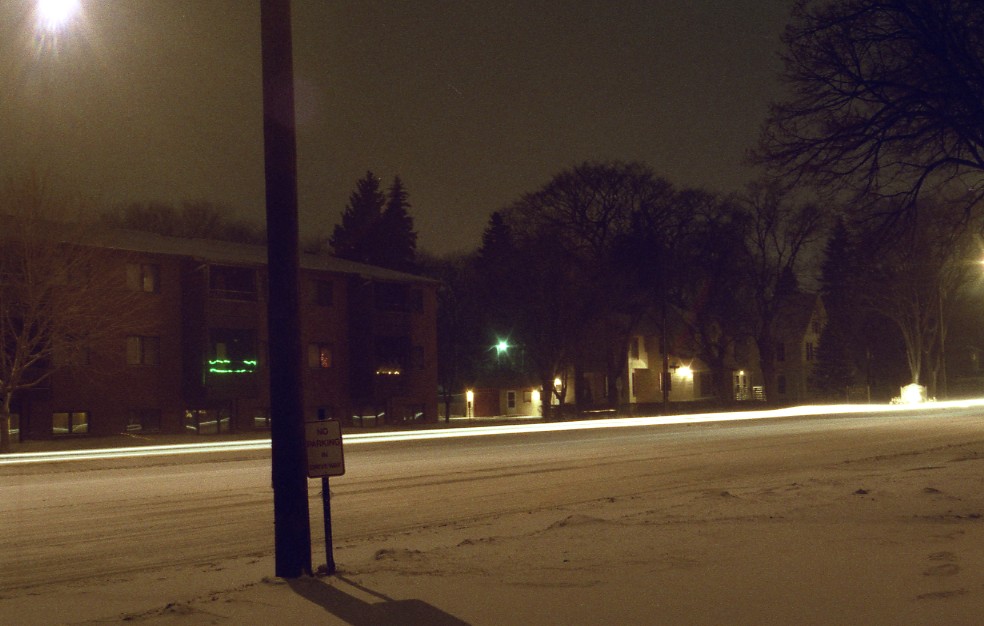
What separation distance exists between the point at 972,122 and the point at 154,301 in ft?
129

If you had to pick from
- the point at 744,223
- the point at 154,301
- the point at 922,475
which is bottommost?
the point at 922,475

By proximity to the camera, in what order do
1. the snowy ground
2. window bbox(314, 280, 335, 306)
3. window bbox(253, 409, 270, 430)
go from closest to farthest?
the snowy ground, window bbox(253, 409, 270, 430), window bbox(314, 280, 335, 306)

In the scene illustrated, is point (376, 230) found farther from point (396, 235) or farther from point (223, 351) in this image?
point (223, 351)

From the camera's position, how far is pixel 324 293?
5741cm

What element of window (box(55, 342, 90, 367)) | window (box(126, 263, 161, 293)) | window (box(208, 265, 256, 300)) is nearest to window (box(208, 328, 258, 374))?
window (box(208, 265, 256, 300))

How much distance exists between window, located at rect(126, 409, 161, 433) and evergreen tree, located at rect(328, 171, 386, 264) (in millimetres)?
62764

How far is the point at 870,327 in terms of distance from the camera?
4077 inches

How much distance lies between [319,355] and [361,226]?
2217 inches

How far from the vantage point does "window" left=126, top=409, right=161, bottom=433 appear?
46.5 meters

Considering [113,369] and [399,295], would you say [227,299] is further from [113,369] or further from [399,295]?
[399,295]

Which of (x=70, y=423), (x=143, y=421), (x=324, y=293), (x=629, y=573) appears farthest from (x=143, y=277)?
(x=629, y=573)

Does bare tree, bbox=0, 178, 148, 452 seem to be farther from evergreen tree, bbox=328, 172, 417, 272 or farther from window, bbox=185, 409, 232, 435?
evergreen tree, bbox=328, 172, 417, 272

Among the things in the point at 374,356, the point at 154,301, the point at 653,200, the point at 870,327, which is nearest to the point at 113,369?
the point at 154,301

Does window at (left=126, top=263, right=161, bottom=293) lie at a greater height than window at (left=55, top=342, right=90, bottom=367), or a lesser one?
greater
